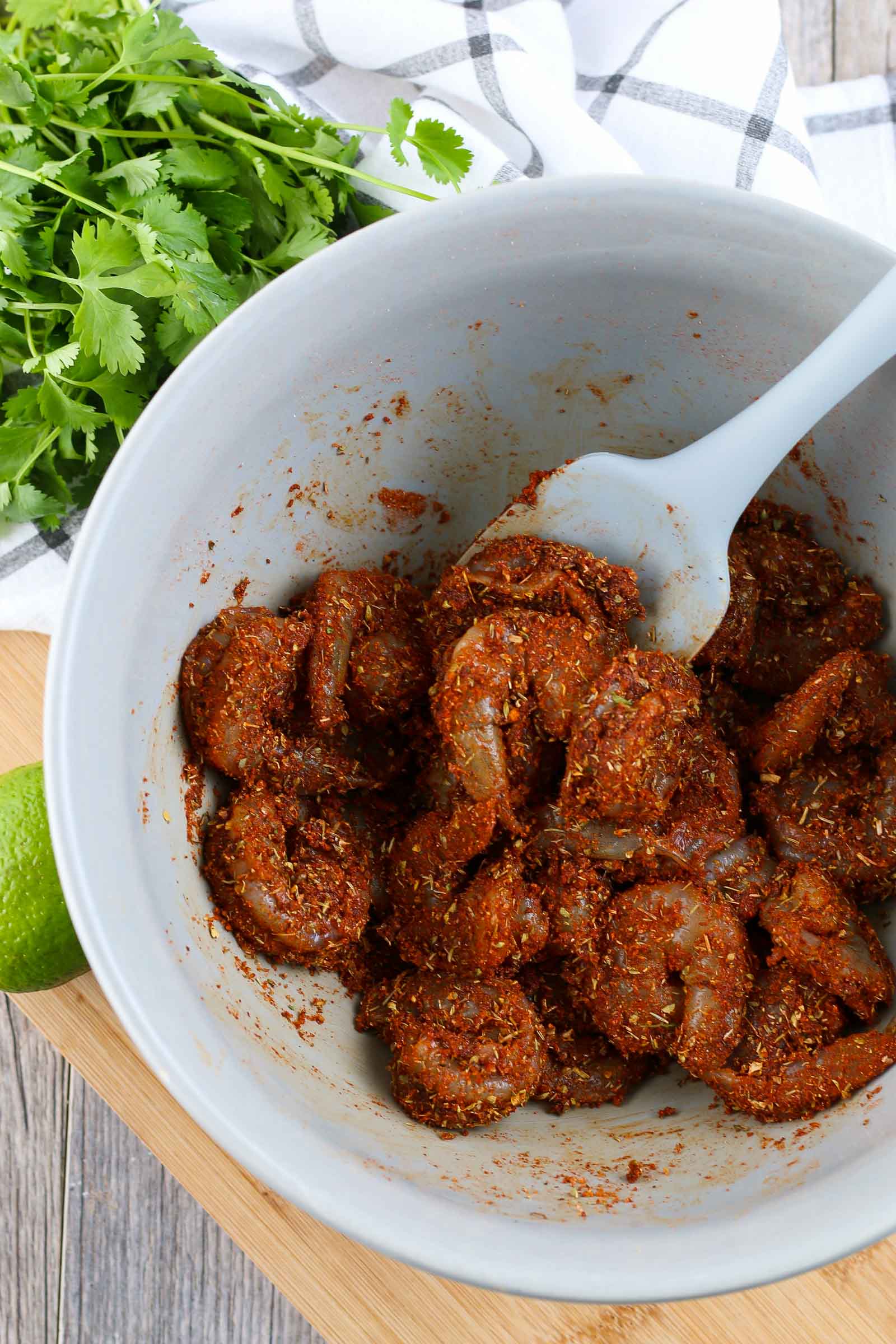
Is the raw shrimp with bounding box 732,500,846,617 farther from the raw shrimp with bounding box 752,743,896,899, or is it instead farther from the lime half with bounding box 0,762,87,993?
the lime half with bounding box 0,762,87,993

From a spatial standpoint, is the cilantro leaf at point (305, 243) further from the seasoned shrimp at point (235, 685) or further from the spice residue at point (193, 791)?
the spice residue at point (193, 791)

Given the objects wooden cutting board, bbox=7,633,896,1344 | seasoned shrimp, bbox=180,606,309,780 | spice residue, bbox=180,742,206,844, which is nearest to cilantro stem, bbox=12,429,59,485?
seasoned shrimp, bbox=180,606,309,780

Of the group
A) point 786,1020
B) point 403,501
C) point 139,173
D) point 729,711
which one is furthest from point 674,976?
point 139,173

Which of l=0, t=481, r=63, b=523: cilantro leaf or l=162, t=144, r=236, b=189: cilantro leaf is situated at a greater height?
l=162, t=144, r=236, b=189: cilantro leaf

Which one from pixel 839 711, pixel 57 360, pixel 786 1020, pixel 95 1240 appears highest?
pixel 57 360

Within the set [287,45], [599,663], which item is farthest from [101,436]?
[599,663]

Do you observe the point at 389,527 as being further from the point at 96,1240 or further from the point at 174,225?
the point at 96,1240
